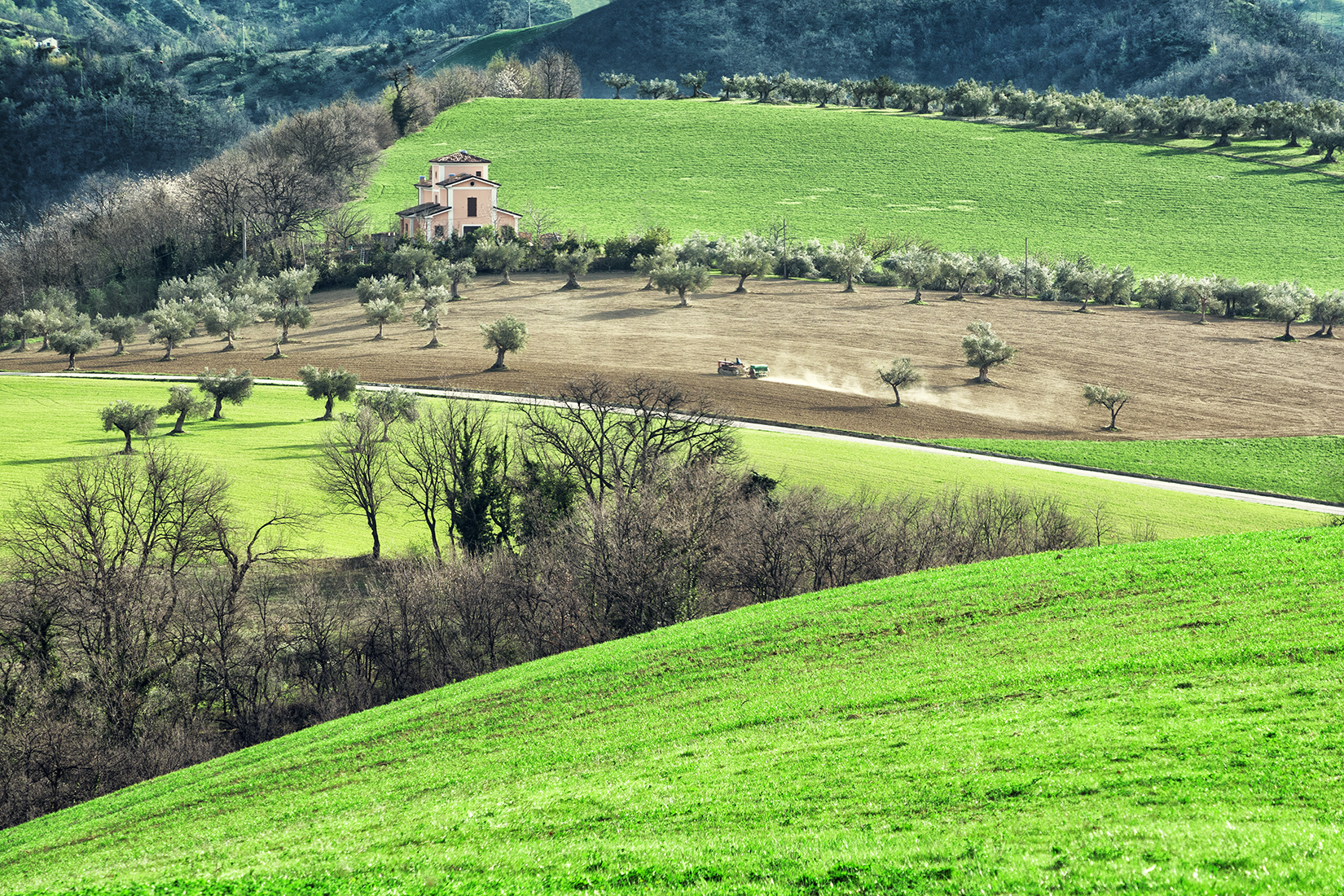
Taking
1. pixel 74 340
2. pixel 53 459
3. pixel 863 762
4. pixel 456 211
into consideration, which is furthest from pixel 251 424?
pixel 456 211

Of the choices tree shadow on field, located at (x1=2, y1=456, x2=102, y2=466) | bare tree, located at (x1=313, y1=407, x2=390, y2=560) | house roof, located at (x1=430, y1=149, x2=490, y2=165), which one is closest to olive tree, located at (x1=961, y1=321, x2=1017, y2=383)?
bare tree, located at (x1=313, y1=407, x2=390, y2=560)

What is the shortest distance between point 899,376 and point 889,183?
79.8m

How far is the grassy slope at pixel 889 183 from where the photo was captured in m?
125

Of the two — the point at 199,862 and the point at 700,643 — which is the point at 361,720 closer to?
the point at 700,643

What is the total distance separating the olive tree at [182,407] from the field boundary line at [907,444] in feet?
37.3

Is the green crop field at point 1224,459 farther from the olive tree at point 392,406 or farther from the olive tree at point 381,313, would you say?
the olive tree at point 381,313

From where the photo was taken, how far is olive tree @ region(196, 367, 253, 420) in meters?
72.2

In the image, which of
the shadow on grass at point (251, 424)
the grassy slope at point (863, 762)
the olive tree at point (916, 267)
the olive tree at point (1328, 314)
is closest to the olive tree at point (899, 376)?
the olive tree at point (916, 267)

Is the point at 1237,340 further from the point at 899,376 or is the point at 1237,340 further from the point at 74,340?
the point at 74,340

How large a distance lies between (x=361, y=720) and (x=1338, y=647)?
24.1 metres

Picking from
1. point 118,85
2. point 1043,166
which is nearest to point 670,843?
point 1043,166

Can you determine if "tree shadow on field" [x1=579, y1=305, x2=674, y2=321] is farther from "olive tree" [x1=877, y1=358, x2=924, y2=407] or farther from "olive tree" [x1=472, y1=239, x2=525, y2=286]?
"olive tree" [x1=877, y1=358, x2=924, y2=407]

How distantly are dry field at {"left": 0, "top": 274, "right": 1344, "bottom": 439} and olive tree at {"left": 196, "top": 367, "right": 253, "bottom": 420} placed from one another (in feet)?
34.3

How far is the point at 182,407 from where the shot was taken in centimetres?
6850
